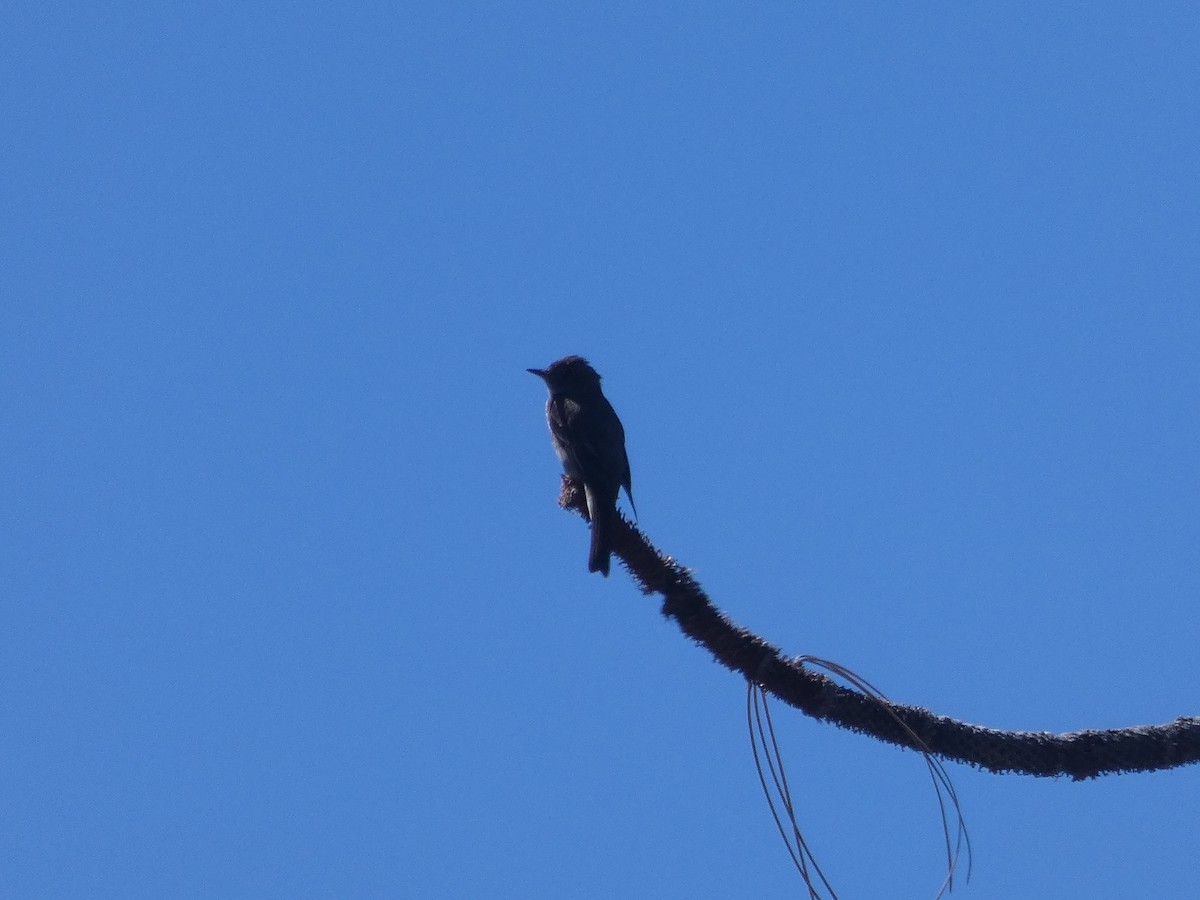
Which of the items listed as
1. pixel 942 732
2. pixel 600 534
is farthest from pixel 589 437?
pixel 942 732

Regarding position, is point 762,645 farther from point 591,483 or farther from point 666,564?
point 591,483

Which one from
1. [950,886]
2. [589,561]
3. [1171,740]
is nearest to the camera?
[1171,740]

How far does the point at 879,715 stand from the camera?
4.60m

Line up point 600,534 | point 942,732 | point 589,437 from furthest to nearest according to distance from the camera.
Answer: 1. point 589,437
2. point 600,534
3. point 942,732

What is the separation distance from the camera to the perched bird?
642cm

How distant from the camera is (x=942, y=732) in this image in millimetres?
4559

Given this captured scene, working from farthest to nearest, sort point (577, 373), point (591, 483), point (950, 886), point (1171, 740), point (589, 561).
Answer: point (577, 373) → point (591, 483) → point (589, 561) → point (950, 886) → point (1171, 740)

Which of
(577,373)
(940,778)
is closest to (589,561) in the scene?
(940,778)

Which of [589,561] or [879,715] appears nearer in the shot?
[879,715]

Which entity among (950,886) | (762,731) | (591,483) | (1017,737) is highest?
(591,483)

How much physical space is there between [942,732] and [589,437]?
4526 mm

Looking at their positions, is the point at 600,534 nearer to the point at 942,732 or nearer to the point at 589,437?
the point at 942,732

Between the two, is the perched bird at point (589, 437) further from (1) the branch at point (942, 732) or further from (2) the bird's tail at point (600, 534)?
(1) the branch at point (942, 732)

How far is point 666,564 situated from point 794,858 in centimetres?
121
